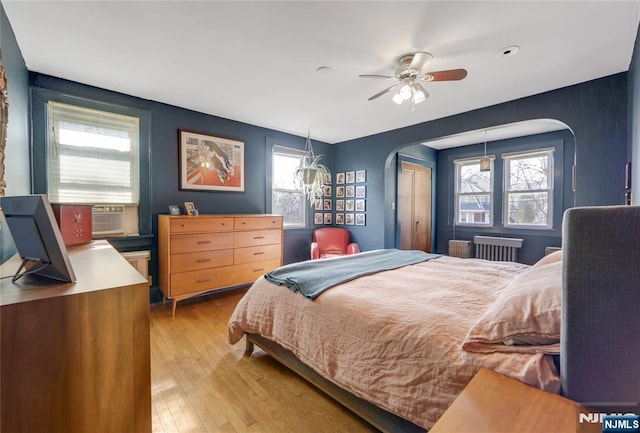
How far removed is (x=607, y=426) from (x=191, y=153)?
13.2 ft

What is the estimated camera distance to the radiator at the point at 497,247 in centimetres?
473

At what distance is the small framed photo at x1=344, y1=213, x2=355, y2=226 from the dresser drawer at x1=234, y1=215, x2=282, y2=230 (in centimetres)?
164

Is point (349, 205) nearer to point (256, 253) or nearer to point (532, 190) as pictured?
point (256, 253)

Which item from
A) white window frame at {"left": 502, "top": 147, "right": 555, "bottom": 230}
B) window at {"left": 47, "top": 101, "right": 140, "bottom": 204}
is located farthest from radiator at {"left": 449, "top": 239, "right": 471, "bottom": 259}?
window at {"left": 47, "top": 101, "right": 140, "bottom": 204}

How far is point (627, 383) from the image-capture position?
2.49ft

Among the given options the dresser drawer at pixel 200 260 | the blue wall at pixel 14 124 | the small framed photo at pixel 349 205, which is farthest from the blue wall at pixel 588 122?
the blue wall at pixel 14 124

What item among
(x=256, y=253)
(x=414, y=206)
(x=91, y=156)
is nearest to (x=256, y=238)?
(x=256, y=253)

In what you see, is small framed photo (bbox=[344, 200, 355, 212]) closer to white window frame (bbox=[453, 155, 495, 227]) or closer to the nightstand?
white window frame (bbox=[453, 155, 495, 227])

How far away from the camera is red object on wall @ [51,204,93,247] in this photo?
1.95 metres

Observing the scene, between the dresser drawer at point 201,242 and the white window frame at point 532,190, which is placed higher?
the white window frame at point 532,190

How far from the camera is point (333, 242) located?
16.1ft

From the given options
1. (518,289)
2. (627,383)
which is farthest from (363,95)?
(627,383)

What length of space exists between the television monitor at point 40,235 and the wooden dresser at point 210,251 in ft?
6.53

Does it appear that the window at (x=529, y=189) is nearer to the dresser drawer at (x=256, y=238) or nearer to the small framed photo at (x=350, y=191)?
the small framed photo at (x=350, y=191)
